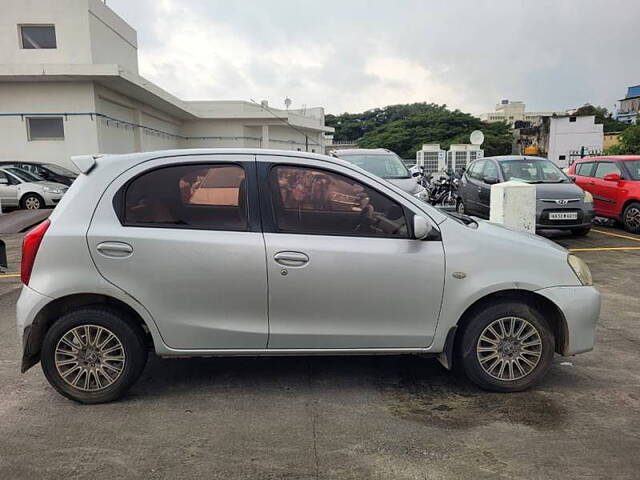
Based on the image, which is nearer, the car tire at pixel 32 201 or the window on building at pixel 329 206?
the window on building at pixel 329 206

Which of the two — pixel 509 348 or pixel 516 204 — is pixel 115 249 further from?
pixel 516 204

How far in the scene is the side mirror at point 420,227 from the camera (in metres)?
3.42

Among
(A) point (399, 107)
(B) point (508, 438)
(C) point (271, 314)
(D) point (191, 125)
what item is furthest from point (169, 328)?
(A) point (399, 107)

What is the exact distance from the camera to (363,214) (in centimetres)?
359

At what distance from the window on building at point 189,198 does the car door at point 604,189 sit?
1028 centimetres

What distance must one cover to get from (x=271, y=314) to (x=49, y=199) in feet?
43.5

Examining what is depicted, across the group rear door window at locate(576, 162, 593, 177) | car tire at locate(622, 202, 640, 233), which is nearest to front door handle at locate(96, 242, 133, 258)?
car tire at locate(622, 202, 640, 233)

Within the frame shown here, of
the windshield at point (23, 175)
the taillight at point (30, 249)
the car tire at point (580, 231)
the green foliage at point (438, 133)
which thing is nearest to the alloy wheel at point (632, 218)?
the car tire at point (580, 231)

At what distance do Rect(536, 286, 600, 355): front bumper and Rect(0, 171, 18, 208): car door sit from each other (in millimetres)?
14856

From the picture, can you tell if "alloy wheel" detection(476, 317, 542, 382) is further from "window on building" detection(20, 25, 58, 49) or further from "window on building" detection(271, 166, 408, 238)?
"window on building" detection(20, 25, 58, 49)

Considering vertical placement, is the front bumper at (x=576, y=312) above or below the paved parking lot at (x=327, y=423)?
above

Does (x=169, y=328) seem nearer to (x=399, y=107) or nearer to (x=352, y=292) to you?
(x=352, y=292)

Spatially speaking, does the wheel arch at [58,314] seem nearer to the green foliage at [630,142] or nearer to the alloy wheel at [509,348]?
the alloy wheel at [509,348]

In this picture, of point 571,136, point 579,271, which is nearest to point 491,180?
point 579,271
